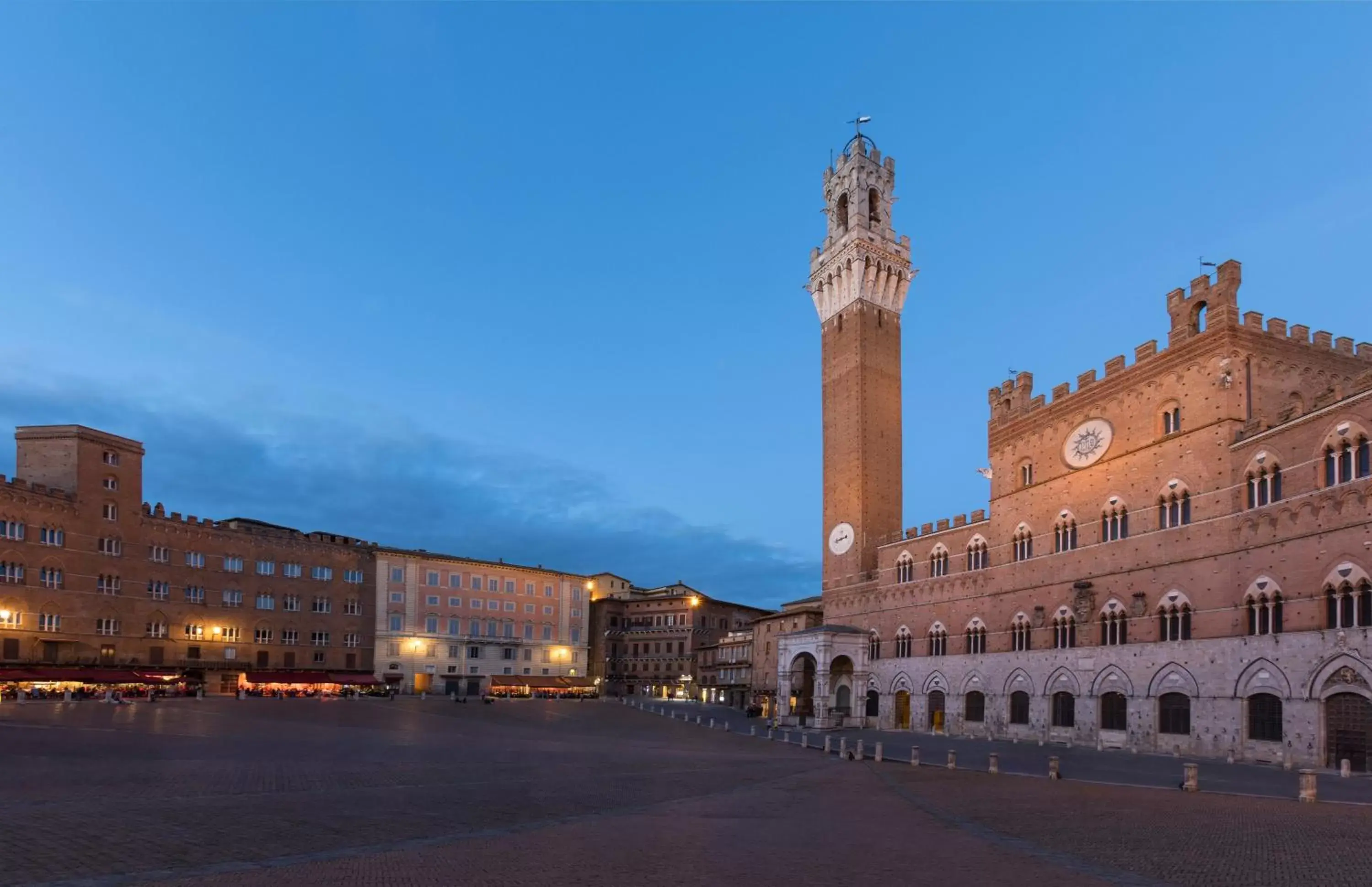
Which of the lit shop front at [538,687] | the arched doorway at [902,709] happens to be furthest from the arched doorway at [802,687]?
the lit shop front at [538,687]

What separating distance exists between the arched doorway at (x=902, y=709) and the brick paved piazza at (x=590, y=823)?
96.1 feet

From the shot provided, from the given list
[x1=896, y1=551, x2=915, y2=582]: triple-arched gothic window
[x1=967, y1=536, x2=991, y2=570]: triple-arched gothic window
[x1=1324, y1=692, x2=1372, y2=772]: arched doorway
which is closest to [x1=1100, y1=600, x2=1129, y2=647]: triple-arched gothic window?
[x1=967, y1=536, x2=991, y2=570]: triple-arched gothic window

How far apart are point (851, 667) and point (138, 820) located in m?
53.2

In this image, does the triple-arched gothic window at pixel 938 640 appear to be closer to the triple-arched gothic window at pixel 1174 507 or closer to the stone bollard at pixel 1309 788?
the triple-arched gothic window at pixel 1174 507

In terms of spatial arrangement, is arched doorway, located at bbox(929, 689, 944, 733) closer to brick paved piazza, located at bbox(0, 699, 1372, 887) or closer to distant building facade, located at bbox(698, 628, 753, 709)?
brick paved piazza, located at bbox(0, 699, 1372, 887)

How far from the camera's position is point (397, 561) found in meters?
93.9

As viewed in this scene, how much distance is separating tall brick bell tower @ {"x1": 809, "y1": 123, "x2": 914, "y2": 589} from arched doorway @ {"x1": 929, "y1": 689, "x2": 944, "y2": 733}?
33.4 ft

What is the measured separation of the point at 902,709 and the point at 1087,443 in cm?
2249

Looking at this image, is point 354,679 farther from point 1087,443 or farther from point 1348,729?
point 1348,729

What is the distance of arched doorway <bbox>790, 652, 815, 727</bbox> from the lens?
2616 inches

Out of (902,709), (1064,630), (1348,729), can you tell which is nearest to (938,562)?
(902,709)

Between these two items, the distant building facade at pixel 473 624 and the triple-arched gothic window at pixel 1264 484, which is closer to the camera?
the triple-arched gothic window at pixel 1264 484

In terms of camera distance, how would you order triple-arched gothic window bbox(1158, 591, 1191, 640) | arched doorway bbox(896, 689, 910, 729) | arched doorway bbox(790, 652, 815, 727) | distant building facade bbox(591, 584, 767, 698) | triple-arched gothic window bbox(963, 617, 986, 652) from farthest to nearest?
distant building facade bbox(591, 584, 767, 698) → arched doorway bbox(790, 652, 815, 727) → arched doorway bbox(896, 689, 910, 729) → triple-arched gothic window bbox(963, 617, 986, 652) → triple-arched gothic window bbox(1158, 591, 1191, 640)

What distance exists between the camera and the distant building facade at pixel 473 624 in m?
92.8
